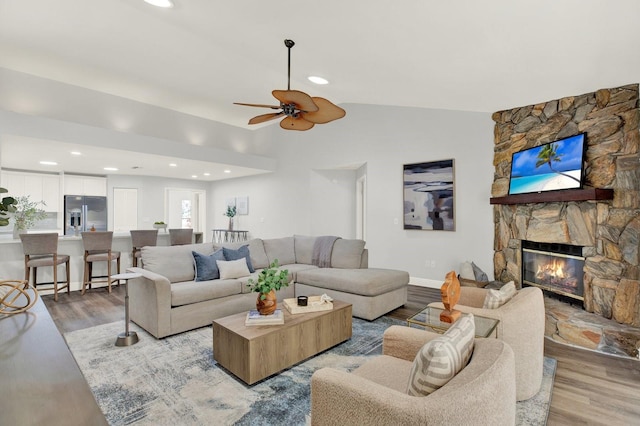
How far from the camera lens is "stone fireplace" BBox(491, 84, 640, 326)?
327 centimetres

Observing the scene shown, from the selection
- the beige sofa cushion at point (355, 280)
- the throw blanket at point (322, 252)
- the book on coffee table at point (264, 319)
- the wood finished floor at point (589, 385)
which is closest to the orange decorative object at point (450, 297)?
the wood finished floor at point (589, 385)

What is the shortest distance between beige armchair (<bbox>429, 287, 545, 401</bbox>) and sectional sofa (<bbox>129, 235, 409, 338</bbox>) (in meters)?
1.74

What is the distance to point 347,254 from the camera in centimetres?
470

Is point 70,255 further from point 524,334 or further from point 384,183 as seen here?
point 524,334

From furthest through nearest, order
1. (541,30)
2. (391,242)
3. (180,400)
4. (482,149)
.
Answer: (391,242), (482,149), (541,30), (180,400)

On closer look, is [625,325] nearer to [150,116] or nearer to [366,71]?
[366,71]

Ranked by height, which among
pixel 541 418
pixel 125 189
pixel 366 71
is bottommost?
pixel 541 418

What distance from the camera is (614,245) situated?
3.38 metres

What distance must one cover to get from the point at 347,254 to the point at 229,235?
5.16 m

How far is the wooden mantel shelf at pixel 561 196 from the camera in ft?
10.9

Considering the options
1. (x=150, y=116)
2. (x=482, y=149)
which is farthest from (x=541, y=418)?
(x=150, y=116)

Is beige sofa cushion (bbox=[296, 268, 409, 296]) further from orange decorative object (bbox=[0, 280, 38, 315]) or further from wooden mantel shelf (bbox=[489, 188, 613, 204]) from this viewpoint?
orange decorative object (bbox=[0, 280, 38, 315])

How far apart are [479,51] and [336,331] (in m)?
2.75

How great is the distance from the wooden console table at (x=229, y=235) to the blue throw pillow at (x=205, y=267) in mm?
4562
